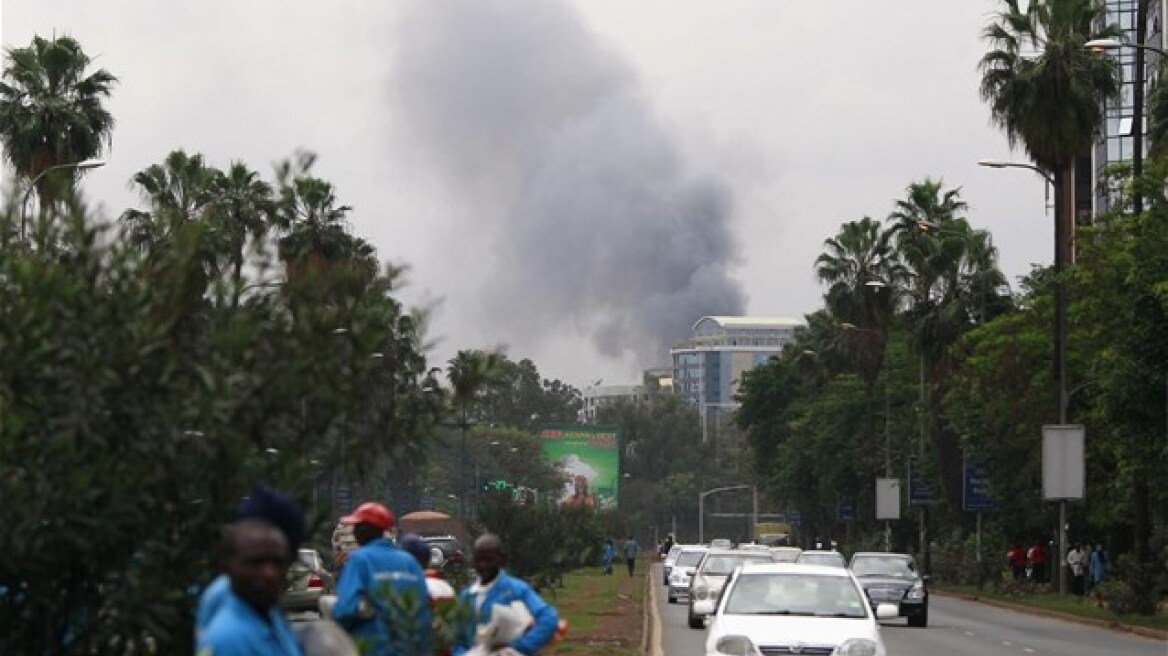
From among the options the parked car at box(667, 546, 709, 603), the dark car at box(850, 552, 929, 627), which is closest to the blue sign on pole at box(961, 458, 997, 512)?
the parked car at box(667, 546, 709, 603)

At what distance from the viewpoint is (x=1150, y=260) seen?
141ft

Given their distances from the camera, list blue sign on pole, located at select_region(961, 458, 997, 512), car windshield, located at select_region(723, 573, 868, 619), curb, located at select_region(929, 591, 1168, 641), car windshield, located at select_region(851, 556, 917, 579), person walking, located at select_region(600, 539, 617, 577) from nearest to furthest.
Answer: car windshield, located at select_region(723, 573, 868, 619) → curb, located at select_region(929, 591, 1168, 641) → car windshield, located at select_region(851, 556, 917, 579) → blue sign on pole, located at select_region(961, 458, 997, 512) → person walking, located at select_region(600, 539, 617, 577)

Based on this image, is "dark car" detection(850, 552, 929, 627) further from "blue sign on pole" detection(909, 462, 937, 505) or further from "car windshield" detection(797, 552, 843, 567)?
"blue sign on pole" detection(909, 462, 937, 505)

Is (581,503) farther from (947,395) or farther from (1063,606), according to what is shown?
(947,395)

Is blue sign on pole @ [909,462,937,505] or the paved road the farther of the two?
blue sign on pole @ [909,462,937,505]

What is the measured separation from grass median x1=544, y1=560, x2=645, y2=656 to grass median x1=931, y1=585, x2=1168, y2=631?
928 cm

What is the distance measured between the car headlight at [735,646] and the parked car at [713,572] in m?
18.6

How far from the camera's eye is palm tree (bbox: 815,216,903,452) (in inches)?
3826

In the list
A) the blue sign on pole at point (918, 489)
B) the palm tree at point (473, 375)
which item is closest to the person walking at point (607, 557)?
the blue sign on pole at point (918, 489)

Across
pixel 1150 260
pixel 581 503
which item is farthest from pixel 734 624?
pixel 581 503

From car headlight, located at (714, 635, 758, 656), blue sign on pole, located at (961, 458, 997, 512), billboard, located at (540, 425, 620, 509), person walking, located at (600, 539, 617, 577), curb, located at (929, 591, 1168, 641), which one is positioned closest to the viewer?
car headlight, located at (714, 635, 758, 656)

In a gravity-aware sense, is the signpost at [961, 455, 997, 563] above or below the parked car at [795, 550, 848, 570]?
above

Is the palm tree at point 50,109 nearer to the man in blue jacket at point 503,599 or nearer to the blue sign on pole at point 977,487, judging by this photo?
the blue sign on pole at point 977,487

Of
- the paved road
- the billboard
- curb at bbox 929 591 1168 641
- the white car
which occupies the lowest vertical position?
the paved road
